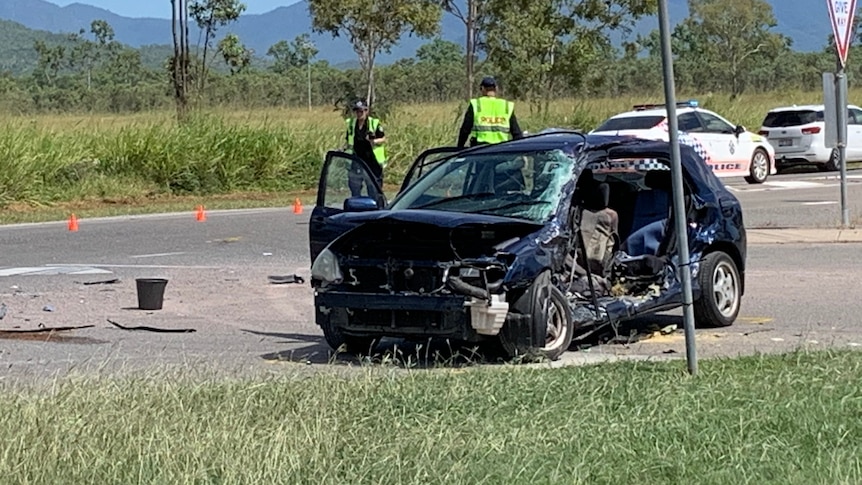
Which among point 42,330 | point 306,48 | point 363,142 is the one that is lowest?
point 42,330

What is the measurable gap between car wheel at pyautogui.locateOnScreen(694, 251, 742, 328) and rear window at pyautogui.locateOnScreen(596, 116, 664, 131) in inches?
614

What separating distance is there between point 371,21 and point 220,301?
2647cm

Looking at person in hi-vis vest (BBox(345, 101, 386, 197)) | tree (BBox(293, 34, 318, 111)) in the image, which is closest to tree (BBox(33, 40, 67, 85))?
tree (BBox(293, 34, 318, 111))

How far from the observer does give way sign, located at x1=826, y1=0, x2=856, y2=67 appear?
1636 centimetres

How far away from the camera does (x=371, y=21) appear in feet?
125

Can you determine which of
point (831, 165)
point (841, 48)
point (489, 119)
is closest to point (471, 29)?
point (831, 165)

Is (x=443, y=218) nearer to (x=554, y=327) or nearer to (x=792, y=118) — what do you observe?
(x=554, y=327)

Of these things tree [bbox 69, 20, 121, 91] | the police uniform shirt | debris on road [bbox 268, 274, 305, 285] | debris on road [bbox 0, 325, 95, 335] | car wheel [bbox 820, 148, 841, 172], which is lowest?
debris on road [bbox 0, 325, 95, 335]

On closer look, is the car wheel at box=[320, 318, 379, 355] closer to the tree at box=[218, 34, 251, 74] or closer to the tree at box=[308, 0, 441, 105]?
the tree at box=[308, 0, 441, 105]

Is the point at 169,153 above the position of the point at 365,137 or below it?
above

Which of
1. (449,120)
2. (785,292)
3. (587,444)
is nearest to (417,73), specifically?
(449,120)

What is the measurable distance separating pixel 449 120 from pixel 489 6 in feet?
23.2

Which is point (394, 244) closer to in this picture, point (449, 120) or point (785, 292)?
point (785, 292)

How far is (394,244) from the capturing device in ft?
30.1
